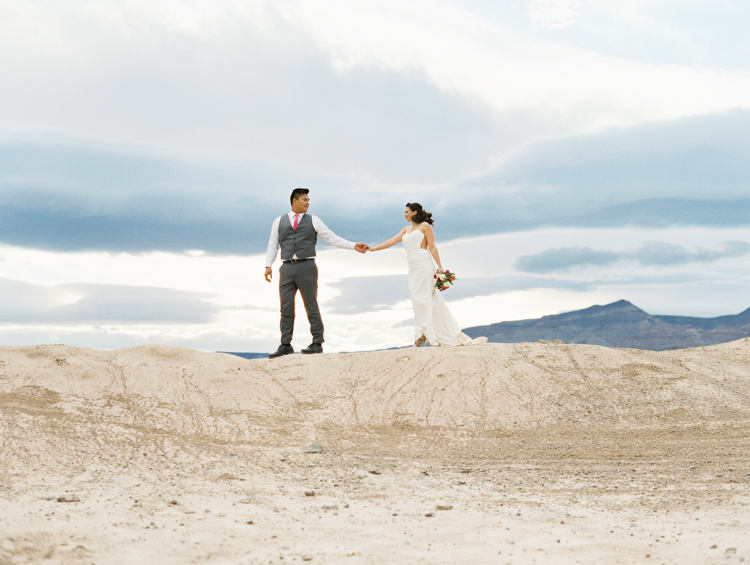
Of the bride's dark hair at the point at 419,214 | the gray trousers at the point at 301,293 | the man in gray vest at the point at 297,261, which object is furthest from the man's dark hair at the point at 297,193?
the bride's dark hair at the point at 419,214

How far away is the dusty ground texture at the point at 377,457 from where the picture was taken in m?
4.44

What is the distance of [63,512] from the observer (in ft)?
16.7

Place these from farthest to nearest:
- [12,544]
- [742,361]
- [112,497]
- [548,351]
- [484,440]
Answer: [742,361] → [548,351] → [484,440] → [112,497] → [12,544]

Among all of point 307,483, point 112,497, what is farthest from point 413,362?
point 112,497

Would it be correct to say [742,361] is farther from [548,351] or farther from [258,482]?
[258,482]

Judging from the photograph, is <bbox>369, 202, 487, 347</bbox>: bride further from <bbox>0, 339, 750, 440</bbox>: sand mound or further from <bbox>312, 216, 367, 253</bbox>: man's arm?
<bbox>0, 339, 750, 440</bbox>: sand mound

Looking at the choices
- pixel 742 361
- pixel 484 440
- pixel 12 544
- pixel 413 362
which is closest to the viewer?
pixel 12 544

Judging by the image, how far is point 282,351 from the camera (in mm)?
11453

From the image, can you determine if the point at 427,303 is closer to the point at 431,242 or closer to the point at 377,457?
the point at 431,242

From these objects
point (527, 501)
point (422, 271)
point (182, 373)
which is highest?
point (422, 271)

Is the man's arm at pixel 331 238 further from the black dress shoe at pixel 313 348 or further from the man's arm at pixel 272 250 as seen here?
the black dress shoe at pixel 313 348

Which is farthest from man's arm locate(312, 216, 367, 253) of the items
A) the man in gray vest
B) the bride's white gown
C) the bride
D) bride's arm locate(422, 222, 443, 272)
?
bride's arm locate(422, 222, 443, 272)

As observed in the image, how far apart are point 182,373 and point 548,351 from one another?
20.7ft

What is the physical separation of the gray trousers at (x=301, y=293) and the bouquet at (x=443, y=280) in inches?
91.6
